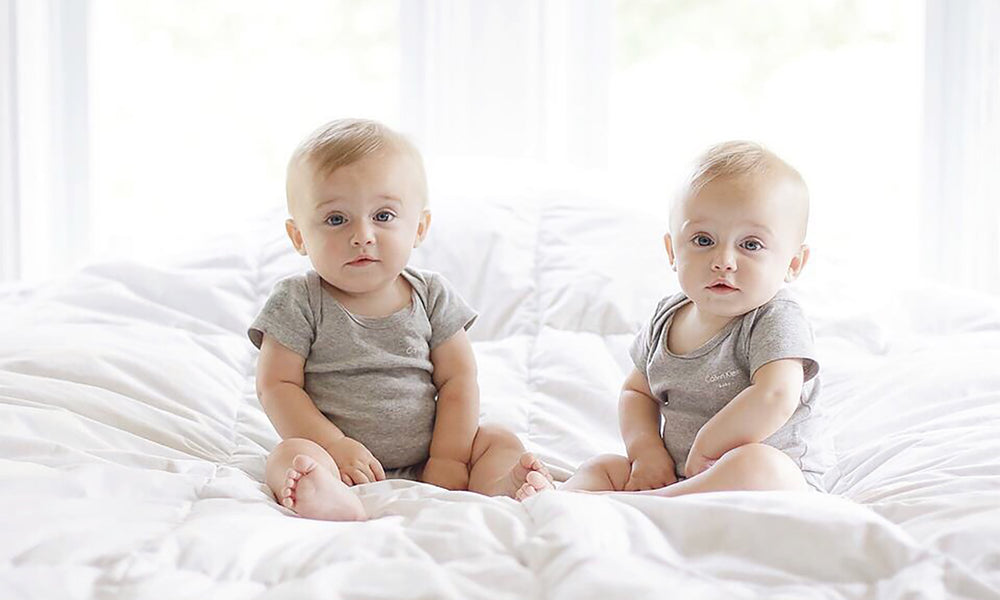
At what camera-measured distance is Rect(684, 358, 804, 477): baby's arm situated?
121 cm

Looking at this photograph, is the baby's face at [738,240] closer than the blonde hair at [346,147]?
Yes

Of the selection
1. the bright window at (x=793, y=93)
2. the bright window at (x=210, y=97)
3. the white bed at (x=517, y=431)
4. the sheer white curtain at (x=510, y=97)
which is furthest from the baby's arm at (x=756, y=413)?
the bright window at (x=210, y=97)

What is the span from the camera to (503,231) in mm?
1824

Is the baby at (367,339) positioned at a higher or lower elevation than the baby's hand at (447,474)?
higher

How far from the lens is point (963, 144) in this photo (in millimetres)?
2412

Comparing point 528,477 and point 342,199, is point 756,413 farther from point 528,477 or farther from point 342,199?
point 342,199

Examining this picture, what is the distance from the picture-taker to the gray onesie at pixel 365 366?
1395 millimetres

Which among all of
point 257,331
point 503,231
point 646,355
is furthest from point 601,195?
point 257,331

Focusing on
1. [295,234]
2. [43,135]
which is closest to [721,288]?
[295,234]

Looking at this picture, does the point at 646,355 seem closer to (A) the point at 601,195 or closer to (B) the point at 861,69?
(A) the point at 601,195

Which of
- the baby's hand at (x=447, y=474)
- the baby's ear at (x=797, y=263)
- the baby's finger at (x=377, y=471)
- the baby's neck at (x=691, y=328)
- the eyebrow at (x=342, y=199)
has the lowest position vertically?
the baby's hand at (x=447, y=474)

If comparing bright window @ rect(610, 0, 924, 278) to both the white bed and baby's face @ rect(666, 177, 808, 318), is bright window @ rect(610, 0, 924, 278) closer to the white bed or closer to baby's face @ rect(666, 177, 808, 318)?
the white bed

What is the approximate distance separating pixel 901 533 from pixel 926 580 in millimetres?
58

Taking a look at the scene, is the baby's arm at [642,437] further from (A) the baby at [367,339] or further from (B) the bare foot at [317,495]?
(B) the bare foot at [317,495]
